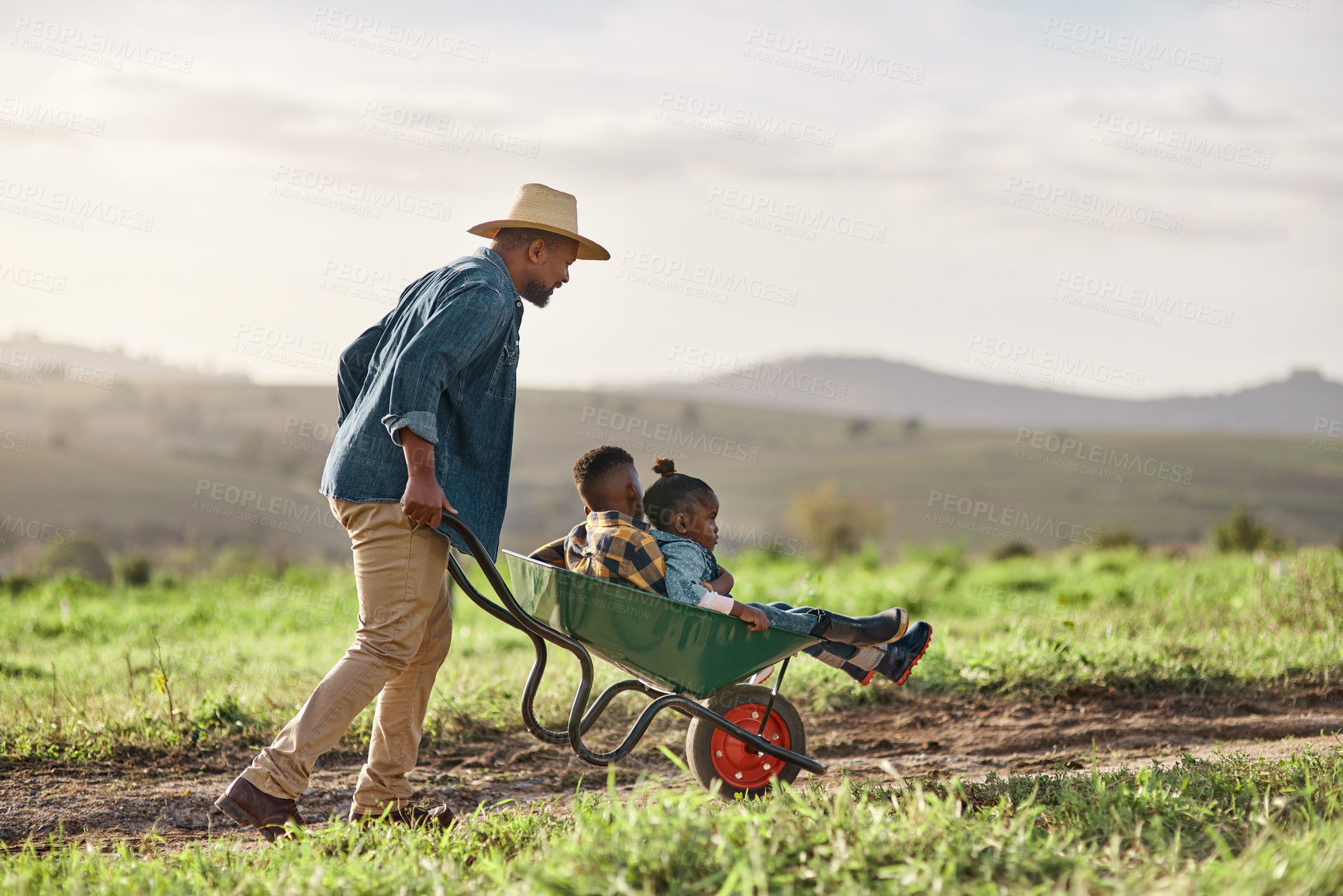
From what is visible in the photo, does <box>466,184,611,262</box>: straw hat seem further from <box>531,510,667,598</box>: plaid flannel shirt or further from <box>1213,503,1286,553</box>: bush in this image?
<box>1213,503,1286,553</box>: bush

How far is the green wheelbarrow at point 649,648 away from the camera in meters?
3.11

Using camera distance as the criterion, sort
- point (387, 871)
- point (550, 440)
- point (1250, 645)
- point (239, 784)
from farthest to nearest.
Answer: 1. point (550, 440)
2. point (1250, 645)
3. point (239, 784)
4. point (387, 871)

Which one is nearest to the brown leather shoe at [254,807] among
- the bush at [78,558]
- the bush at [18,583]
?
the bush at [18,583]

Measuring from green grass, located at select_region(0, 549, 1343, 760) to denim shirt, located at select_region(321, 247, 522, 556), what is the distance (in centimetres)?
175

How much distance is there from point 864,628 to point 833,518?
17.7 meters

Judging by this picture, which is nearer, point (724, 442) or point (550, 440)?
point (724, 442)

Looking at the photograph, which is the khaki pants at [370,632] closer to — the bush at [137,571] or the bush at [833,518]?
the bush at [137,571]

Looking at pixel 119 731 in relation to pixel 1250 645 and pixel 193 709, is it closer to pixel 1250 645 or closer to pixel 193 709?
pixel 193 709

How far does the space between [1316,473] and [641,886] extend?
49.3 m

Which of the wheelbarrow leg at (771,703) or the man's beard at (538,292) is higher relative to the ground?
the man's beard at (538,292)

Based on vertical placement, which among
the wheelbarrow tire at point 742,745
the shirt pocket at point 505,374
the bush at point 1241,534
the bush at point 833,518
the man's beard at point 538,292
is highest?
the man's beard at point 538,292

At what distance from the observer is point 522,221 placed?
3279mm

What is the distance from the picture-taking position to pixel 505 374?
10.8 ft

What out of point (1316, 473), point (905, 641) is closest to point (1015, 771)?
point (905, 641)
